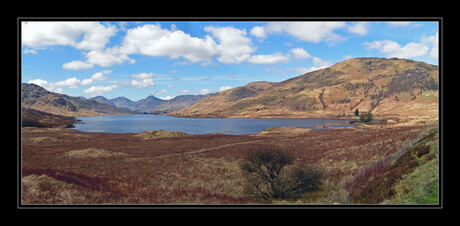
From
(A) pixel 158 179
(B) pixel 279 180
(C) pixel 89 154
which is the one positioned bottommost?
(C) pixel 89 154

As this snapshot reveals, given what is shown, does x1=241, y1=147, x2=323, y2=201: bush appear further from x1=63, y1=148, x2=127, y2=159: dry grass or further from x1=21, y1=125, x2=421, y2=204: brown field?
x1=63, y1=148, x2=127, y2=159: dry grass

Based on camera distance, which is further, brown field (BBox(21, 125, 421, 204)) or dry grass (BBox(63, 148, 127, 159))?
dry grass (BBox(63, 148, 127, 159))

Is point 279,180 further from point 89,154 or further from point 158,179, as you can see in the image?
point 89,154

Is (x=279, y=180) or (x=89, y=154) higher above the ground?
(x=279, y=180)

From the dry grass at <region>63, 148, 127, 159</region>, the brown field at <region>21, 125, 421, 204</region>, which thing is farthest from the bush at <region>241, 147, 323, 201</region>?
the dry grass at <region>63, 148, 127, 159</region>

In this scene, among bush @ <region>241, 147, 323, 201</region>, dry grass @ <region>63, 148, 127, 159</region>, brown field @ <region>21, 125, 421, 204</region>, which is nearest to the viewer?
brown field @ <region>21, 125, 421, 204</region>

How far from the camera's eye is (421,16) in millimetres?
A: 8812

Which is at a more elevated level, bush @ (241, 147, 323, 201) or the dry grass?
bush @ (241, 147, 323, 201)

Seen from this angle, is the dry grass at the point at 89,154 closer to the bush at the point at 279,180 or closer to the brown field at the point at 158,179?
the brown field at the point at 158,179

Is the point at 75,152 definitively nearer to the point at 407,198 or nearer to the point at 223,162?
the point at 223,162

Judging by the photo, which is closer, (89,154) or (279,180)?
(279,180)

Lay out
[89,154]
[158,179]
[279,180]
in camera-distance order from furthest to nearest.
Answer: [89,154]
[158,179]
[279,180]

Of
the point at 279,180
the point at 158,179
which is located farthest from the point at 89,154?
the point at 279,180

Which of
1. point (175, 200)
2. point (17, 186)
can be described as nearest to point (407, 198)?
point (175, 200)
